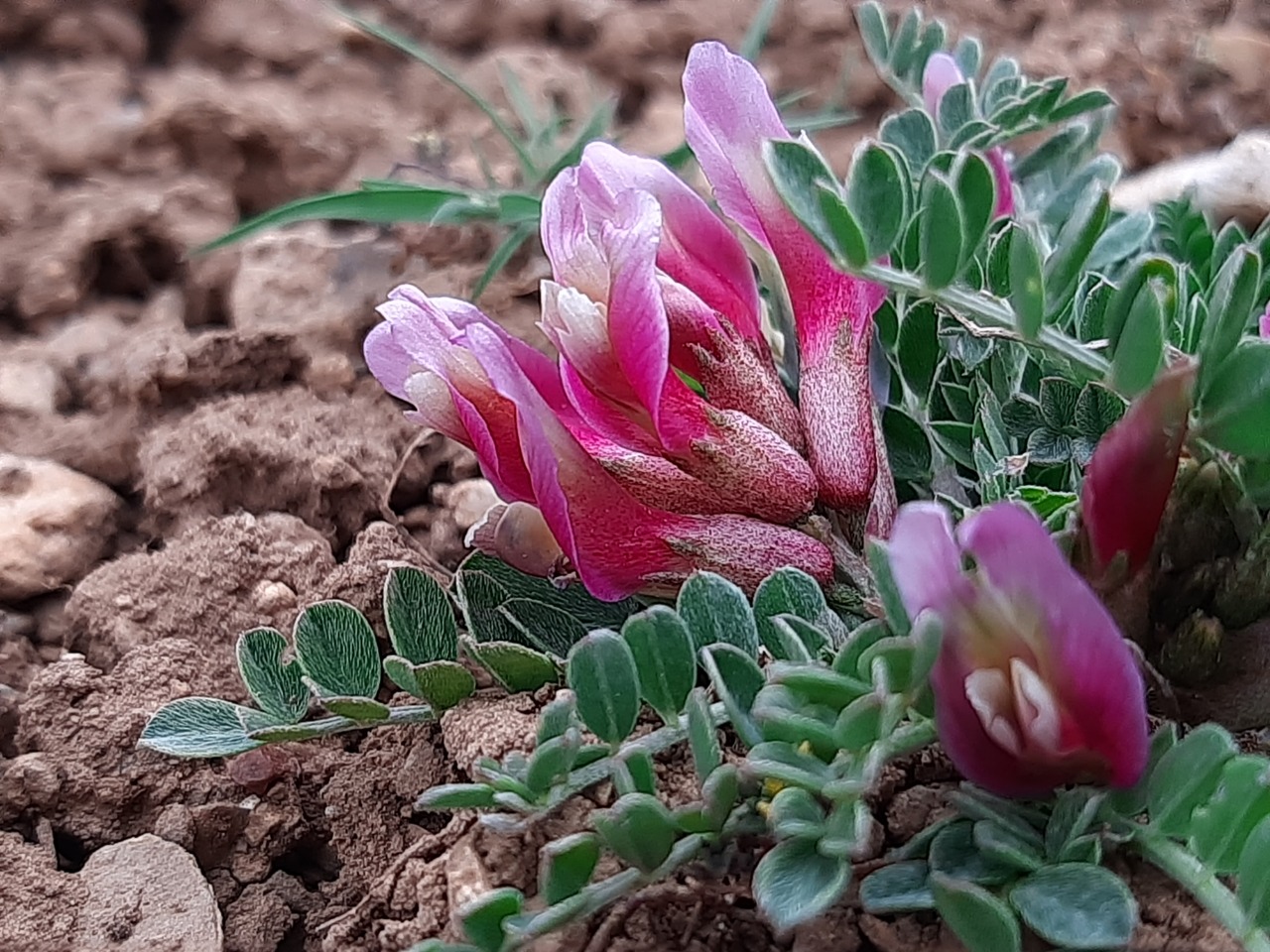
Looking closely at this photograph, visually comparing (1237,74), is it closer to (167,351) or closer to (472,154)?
(472,154)

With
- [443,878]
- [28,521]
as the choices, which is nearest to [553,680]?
[443,878]

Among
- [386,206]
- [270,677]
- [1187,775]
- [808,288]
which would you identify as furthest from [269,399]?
[1187,775]

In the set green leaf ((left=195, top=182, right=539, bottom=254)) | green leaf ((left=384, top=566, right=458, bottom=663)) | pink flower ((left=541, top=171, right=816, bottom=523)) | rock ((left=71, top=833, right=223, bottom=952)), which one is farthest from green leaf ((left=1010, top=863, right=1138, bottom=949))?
green leaf ((left=195, top=182, right=539, bottom=254))

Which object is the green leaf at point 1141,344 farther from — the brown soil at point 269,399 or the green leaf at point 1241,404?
the brown soil at point 269,399

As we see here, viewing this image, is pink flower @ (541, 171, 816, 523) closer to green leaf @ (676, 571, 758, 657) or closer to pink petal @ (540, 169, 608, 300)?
pink petal @ (540, 169, 608, 300)

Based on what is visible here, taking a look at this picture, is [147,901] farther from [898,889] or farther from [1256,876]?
[1256,876]
